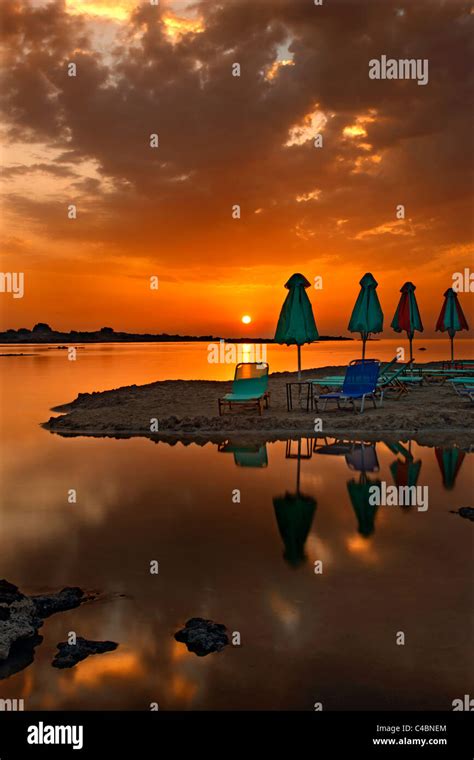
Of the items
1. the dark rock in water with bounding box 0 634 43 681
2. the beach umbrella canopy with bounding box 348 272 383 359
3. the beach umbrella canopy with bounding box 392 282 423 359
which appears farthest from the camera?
the beach umbrella canopy with bounding box 392 282 423 359

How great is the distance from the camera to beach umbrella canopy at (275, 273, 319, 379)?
15.2m

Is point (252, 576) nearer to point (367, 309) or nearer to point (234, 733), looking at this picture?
point (234, 733)

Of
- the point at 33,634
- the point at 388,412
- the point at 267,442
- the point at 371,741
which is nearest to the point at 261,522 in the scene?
the point at 33,634

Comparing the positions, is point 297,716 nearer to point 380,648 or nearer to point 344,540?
point 380,648

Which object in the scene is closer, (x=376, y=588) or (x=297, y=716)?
(x=297, y=716)

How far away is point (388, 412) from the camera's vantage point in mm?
14250

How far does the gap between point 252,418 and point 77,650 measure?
9966mm

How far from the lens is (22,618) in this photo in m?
4.29

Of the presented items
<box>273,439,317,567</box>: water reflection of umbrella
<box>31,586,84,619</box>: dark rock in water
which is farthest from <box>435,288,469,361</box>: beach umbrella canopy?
<box>31,586,84,619</box>: dark rock in water

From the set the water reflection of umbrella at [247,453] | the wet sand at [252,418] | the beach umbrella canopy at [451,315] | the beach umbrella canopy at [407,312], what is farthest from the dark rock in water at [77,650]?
the beach umbrella canopy at [451,315]

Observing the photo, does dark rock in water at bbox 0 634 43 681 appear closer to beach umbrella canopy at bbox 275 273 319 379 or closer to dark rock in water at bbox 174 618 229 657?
dark rock in water at bbox 174 618 229 657

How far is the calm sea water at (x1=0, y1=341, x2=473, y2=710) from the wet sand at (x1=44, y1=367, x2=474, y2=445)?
8.39ft

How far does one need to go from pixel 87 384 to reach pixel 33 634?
23414mm

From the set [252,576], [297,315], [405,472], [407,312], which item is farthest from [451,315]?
[252,576]
